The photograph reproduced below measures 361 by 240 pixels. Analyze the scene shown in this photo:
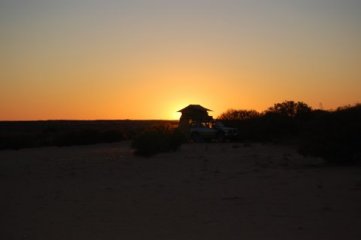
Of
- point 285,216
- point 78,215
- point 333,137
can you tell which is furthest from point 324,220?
point 333,137

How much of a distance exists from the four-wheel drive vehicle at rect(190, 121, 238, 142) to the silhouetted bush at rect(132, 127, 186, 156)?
11.8m

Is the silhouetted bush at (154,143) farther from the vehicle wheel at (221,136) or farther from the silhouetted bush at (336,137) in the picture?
the vehicle wheel at (221,136)

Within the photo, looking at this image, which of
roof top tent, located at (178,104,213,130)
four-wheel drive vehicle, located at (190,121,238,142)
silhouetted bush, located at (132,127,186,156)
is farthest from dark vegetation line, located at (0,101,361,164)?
roof top tent, located at (178,104,213,130)

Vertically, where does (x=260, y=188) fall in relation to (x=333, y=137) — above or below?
below

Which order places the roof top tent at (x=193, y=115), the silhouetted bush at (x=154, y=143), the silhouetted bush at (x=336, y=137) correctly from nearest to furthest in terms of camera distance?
the silhouetted bush at (x=336, y=137), the silhouetted bush at (x=154, y=143), the roof top tent at (x=193, y=115)

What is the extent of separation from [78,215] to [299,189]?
4906 mm

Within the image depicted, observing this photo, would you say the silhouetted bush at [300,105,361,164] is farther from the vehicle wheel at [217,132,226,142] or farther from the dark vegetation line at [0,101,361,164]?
the vehicle wheel at [217,132,226,142]

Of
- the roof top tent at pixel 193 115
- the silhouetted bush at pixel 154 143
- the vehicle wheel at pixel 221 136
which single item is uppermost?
the roof top tent at pixel 193 115

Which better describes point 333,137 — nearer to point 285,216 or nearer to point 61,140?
point 285,216

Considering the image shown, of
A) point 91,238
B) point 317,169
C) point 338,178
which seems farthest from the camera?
point 317,169

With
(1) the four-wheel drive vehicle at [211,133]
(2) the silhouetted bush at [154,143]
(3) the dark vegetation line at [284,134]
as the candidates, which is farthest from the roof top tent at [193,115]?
(2) the silhouetted bush at [154,143]

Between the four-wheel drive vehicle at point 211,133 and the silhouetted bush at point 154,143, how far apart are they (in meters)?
11.8

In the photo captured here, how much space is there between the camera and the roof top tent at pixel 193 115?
143 ft

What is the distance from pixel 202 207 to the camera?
1067 centimetres
